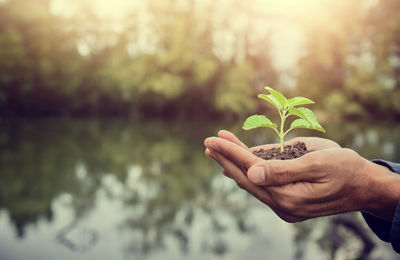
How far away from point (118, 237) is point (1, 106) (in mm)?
31231

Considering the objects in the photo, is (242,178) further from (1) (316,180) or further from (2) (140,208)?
(2) (140,208)

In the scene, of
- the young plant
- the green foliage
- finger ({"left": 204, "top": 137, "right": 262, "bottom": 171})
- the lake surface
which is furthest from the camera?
the green foliage

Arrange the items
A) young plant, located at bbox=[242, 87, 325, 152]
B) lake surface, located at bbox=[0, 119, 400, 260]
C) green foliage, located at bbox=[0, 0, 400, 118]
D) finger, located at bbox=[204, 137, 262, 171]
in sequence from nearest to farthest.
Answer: finger, located at bbox=[204, 137, 262, 171] → young plant, located at bbox=[242, 87, 325, 152] → lake surface, located at bbox=[0, 119, 400, 260] → green foliage, located at bbox=[0, 0, 400, 118]

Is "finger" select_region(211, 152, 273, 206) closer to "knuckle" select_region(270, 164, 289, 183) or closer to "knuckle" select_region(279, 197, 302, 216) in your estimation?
"knuckle" select_region(279, 197, 302, 216)

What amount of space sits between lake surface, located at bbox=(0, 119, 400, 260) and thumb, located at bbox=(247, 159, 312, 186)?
13.7 meters

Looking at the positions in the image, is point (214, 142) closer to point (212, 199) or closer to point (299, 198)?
point (299, 198)

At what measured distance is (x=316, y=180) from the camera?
2.02m

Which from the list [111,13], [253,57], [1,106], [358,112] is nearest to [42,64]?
[1,106]

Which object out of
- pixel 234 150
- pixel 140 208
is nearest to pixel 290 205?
pixel 234 150

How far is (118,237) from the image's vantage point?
21.9 m

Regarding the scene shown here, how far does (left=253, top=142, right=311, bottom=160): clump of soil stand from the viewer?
226 cm

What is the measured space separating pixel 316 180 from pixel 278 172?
265 millimetres

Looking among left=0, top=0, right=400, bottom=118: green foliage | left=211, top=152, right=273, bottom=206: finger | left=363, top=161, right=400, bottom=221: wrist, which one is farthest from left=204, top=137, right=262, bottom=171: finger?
left=0, top=0, right=400, bottom=118: green foliage

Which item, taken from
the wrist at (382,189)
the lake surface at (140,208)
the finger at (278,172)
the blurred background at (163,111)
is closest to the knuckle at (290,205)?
the finger at (278,172)
